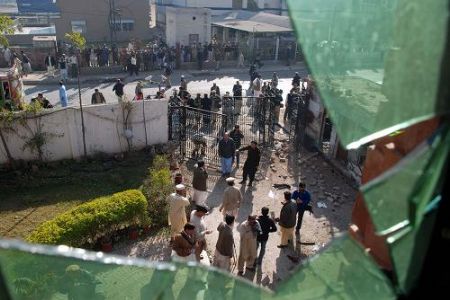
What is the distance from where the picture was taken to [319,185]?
426 inches

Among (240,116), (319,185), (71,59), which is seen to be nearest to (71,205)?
(319,185)

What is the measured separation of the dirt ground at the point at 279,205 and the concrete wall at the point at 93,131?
1772mm

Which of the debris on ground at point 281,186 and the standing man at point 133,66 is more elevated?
the standing man at point 133,66

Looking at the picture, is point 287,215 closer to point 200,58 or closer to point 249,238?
point 249,238

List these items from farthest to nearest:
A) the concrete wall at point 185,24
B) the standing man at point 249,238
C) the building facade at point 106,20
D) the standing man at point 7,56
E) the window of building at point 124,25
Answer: the window of building at point 124,25, the building facade at point 106,20, the concrete wall at point 185,24, the standing man at point 7,56, the standing man at point 249,238

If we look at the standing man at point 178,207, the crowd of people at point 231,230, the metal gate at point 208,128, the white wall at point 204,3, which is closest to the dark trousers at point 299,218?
the crowd of people at point 231,230

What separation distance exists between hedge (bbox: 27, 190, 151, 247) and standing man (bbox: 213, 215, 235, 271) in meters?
2.25

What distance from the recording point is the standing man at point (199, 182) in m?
9.00

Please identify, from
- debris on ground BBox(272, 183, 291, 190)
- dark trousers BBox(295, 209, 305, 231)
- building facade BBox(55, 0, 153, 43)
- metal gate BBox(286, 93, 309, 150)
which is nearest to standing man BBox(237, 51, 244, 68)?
building facade BBox(55, 0, 153, 43)

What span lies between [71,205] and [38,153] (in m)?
2.49

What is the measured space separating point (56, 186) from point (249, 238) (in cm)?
592

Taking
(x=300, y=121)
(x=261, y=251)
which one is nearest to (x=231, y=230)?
(x=261, y=251)

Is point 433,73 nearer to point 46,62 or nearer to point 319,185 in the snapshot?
point 319,185

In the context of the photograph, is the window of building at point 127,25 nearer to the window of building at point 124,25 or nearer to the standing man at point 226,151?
the window of building at point 124,25
